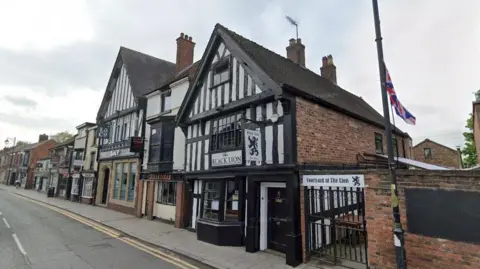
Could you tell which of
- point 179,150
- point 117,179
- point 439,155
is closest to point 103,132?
point 117,179

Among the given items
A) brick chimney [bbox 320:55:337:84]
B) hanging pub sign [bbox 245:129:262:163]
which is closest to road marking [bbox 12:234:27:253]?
hanging pub sign [bbox 245:129:262:163]

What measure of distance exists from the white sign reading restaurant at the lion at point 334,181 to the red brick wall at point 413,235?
14cm

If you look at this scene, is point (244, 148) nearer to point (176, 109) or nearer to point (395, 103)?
point (395, 103)

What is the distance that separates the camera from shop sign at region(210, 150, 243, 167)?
32.0ft

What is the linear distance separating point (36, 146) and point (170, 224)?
4713 centimetres

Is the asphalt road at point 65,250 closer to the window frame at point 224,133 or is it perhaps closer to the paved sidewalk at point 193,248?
the paved sidewalk at point 193,248

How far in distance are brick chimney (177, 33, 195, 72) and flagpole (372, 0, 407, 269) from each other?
47.4 feet

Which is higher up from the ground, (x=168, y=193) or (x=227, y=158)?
(x=227, y=158)

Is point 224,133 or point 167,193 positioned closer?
point 224,133

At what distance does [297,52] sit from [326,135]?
8.72 meters

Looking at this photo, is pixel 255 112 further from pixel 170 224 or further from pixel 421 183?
pixel 170 224

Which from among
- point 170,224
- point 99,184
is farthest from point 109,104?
point 170,224

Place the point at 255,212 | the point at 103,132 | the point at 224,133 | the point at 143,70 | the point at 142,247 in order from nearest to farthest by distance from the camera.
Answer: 1. the point at 255,212
2. the point at 142,247
3. the point at 224,133
4. the point at 103,132
5. the point at 143,70

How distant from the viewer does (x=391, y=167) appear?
5.20 meters
